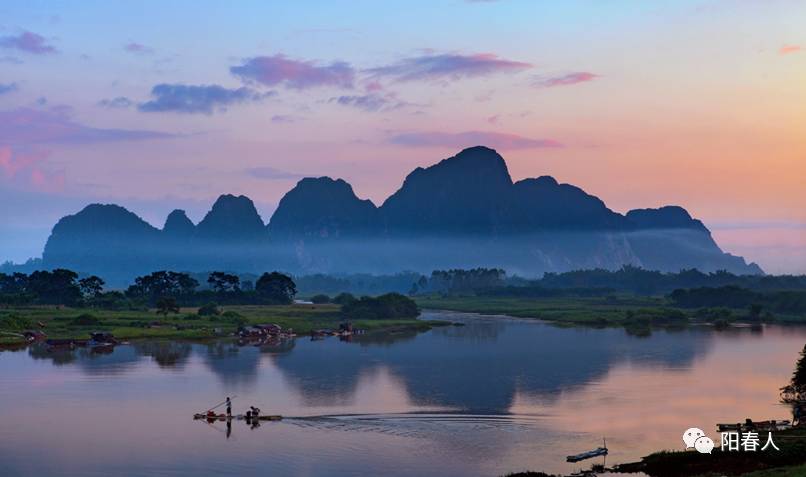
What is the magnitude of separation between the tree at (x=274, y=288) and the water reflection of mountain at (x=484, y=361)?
44.4 metres

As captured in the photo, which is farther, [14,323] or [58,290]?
[58,290]

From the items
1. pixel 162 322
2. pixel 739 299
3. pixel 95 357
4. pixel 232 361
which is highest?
pixel 739 299

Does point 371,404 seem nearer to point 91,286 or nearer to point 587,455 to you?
point 587,455

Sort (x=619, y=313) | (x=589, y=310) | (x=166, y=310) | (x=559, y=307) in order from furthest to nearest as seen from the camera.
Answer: (x=559, y=307) < (x=589, y=310) < (x=619, y=313) < (x=166, y=310)

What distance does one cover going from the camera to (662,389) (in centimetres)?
5609

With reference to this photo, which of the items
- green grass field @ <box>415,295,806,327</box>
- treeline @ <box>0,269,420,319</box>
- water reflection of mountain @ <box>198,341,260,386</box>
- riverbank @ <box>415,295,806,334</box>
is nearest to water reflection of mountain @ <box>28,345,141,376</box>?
water reflection of mountain @ <box>198,341,260,386</box>

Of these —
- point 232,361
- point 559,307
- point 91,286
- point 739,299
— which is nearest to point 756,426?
point 232,361

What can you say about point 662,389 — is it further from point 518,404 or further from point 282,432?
point 282,432

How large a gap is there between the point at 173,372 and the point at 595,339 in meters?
49.1

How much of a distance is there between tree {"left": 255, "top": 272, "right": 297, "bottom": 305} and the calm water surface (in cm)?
5788

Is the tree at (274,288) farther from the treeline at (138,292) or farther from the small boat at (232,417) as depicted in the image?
the small boat at (232,417)

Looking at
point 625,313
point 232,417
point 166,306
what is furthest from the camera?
point 625,313

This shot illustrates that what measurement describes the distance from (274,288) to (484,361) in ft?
260

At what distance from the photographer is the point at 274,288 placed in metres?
148
